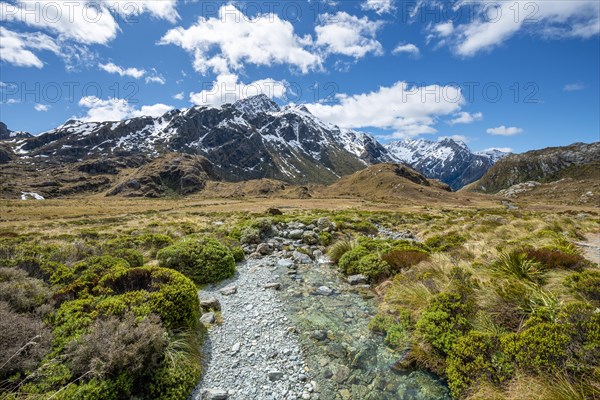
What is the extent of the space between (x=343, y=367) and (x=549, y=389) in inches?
160

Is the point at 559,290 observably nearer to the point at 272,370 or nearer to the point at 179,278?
the point at 272,370

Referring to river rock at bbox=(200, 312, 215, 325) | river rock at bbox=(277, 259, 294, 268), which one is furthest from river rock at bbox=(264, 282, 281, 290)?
river rock at bbox=(200, 312, 215, 325)

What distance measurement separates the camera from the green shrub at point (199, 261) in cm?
1274

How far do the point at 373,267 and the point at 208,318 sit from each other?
294 inches

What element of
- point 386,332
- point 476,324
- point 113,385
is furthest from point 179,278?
point 476,324

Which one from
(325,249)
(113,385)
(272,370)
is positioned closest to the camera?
(113,385)

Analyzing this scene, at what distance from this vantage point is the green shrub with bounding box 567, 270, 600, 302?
7066 millimetres

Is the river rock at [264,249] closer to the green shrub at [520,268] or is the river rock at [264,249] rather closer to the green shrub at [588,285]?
the green shrub at [520,268]

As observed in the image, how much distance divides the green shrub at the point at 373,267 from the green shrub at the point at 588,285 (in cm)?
608

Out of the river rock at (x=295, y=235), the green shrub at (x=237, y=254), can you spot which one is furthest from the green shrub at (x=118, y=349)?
the river rock at (x=295, y=235)

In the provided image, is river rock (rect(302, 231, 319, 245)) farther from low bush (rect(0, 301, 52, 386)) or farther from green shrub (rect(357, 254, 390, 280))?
low bush (rect(0, 301, 52, 386))

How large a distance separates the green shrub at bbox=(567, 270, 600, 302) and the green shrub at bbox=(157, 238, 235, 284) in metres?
12.7

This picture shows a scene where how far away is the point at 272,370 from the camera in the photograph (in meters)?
6.83

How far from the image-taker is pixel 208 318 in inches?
354
